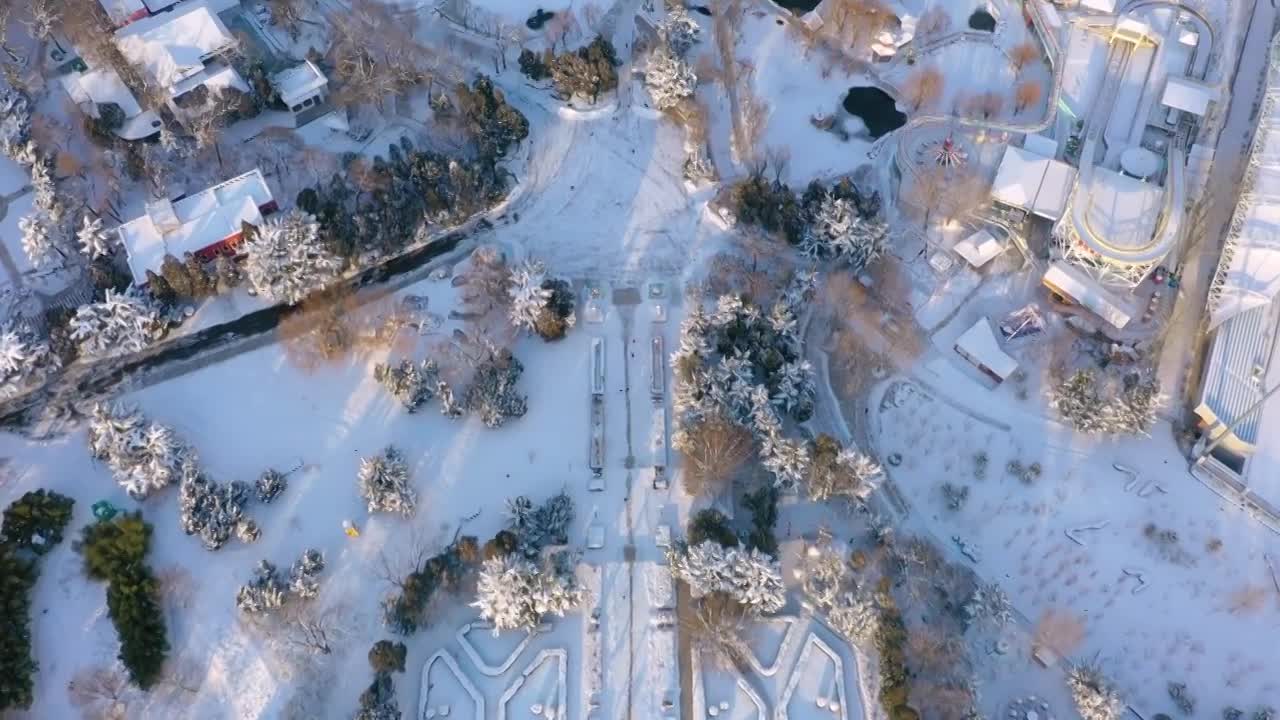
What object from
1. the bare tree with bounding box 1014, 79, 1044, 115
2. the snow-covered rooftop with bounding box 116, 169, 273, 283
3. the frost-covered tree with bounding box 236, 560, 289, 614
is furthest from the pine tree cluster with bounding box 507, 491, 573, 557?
the bare tree with bounding box 1014, 79, 1044, 115

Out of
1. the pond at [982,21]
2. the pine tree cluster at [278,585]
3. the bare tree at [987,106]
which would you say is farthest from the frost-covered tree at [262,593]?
the pond at [982,21]

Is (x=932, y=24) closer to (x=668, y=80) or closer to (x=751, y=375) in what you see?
(x=668, y=80)

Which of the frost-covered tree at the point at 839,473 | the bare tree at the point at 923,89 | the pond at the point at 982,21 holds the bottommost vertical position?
the frost-covered tree at the point at 839,473

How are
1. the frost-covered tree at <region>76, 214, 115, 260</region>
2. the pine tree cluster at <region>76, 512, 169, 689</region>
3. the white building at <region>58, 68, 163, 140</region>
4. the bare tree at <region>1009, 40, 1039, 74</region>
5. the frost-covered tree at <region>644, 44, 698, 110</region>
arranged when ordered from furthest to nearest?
the bare tree at <region>1009, 40, 1039, 74</region>
the frost-covered tree at <region>644, 44, 698, 110</region>
the white building at <region>58, 68, 163, 140</region>
the frost-covered tree at <region>76, 214, 115, 260</region>
the pine tree cluster at <region>76, 512, 169, 689</region>

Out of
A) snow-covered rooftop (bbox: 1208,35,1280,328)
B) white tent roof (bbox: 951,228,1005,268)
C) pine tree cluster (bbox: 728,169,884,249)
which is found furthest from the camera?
white tent roof (bbox: 951,228,1005,268)

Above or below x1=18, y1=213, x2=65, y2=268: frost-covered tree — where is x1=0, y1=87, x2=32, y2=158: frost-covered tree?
above

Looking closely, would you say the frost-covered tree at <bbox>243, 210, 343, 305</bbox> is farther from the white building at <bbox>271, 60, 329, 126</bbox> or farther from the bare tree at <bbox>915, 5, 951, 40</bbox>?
the bare tree at <bbox>915, 5, 951, 40</bbox>

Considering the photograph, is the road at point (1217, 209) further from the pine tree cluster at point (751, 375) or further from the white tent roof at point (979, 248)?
the pine tree cluster at point (751, 375)
